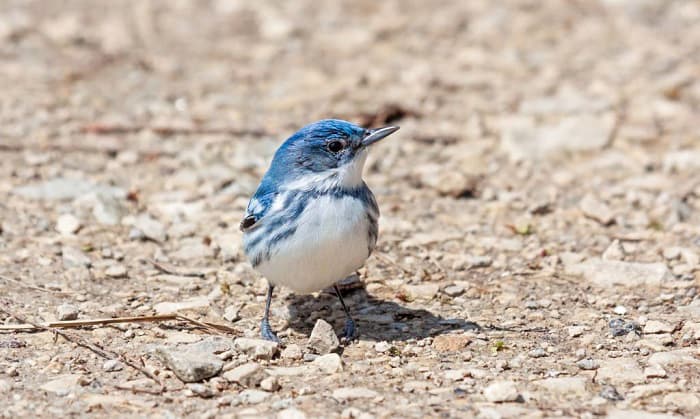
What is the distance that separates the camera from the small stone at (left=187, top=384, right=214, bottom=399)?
454cm

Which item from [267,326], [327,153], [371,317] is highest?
[327,153]

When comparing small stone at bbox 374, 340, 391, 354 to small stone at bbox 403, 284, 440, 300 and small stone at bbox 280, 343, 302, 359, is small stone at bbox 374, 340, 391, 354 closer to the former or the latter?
small stone at bbox 280, 343, 302, 359

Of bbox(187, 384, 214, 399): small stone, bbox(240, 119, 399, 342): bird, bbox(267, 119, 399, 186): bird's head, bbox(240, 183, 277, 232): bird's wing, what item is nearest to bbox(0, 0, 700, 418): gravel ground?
bbox(187, 384, 214, 399): small stone

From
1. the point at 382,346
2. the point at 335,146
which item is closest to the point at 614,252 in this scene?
the point at 382,346

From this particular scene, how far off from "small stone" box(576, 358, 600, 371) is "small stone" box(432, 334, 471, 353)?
59 centimetres

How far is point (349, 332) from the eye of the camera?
533cm

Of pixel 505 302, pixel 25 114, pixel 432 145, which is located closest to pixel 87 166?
pixel 25 114

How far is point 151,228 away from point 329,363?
2357 millimetres

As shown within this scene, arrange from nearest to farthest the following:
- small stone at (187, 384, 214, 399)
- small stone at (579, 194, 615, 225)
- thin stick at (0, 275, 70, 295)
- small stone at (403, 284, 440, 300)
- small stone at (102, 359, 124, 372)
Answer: small stone at (187, 384, 214, 399) < small stone at (102, 359, 124, 372) < thin stick at (0, 275, 70, 295) < small stone at (403, 284, 440, 300) < small stone at (579, 194, 615, 225)

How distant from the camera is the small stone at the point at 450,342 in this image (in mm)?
5137

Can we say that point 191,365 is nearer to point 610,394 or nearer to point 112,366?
point 112,366

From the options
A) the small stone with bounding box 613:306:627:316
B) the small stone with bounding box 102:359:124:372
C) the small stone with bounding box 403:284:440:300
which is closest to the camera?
the small stone with bounding box 102:359:124:372

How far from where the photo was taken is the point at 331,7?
1147 centimetres

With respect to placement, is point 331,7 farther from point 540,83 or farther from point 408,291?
point 408,291
